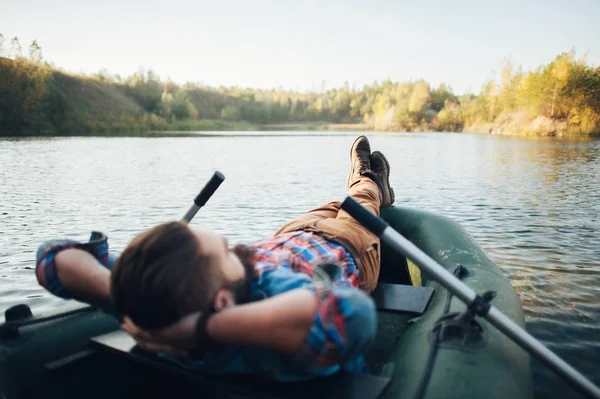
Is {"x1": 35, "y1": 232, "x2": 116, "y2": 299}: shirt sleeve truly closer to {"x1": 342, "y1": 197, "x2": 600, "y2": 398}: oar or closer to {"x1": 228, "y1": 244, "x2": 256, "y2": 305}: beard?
{"x1": 228, "y1": 244, "x2": 256, "y2": 305}: beard

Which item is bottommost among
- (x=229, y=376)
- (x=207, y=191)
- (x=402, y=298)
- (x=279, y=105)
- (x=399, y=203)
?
(x=399, y=203)

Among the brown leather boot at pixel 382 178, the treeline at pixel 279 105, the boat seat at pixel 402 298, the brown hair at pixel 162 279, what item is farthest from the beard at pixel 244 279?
the treeline at pixel 279 105

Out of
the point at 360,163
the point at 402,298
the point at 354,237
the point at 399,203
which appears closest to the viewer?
the point at 354,237

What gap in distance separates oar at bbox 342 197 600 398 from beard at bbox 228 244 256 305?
0.41m

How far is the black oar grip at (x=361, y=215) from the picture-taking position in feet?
5.62

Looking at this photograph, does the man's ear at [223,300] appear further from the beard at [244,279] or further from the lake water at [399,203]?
the lake water at [399,203]

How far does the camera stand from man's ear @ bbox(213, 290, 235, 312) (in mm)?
1347

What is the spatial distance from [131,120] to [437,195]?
67.2 m

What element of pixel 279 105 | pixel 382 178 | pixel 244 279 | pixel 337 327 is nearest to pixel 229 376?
pixel 244 279

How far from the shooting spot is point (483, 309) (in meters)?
1.75

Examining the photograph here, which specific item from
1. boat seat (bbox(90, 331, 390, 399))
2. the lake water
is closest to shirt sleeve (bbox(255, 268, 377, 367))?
boat seat (bbox(90, 331, 390, 399))

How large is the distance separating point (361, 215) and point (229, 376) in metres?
0.77

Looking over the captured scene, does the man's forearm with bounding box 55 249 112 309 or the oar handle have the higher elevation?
the oar handle

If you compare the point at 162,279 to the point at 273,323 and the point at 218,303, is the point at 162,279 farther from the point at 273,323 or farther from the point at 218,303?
the point at 273,323
